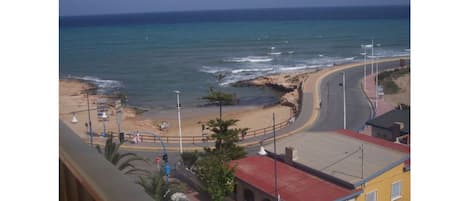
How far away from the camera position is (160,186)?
145 centimetres

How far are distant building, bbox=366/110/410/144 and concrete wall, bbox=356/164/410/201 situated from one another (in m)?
0.09

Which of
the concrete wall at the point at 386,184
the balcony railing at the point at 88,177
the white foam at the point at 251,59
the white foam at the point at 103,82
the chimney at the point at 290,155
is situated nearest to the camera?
the balcony railing at the point at 88,177

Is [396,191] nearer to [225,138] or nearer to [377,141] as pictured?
[377,141]

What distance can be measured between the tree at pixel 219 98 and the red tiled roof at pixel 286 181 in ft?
0.62

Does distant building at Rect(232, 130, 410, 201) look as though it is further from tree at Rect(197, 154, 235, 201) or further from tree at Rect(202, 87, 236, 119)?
tree at Rect(202, 87, 236, 119)

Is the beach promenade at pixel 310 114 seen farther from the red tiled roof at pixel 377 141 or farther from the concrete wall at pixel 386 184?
the concrete wall at pixel 386 184

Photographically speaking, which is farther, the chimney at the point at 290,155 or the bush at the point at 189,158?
the bush at the point at 189,158

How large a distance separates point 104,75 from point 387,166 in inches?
40.3

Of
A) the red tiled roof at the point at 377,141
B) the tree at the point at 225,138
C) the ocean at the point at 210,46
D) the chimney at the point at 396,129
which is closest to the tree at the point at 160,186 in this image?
the tree at the point at 225,138

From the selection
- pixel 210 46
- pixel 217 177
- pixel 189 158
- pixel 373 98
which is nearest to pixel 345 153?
pixel 373 98

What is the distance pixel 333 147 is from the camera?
137cm

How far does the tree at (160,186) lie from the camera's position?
4.61 feet
